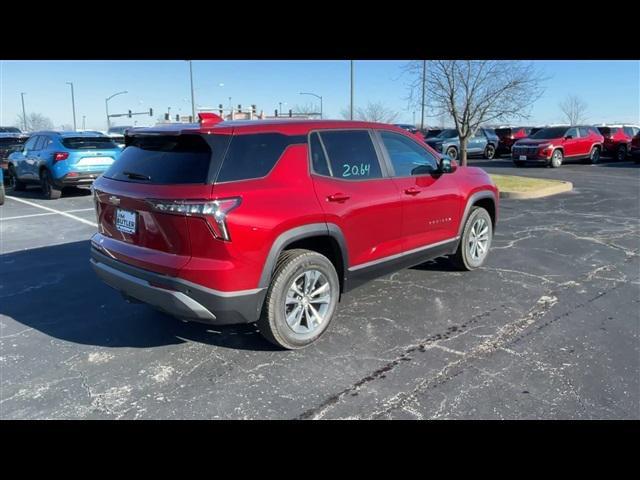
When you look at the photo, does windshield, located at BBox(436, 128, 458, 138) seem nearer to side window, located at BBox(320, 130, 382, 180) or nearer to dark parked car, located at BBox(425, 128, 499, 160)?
dark parked car, located at BBox(425, 128, 499, 160)

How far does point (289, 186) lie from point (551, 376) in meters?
2.32

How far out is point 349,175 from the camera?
4.13 m

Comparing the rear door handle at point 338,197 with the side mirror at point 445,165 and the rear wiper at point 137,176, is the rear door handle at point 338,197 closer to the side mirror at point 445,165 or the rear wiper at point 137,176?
the rear wiper at point 137,176

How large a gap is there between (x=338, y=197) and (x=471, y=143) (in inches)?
873

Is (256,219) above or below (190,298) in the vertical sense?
above

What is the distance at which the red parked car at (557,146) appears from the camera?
19.8 metres

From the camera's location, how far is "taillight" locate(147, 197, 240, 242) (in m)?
3.12

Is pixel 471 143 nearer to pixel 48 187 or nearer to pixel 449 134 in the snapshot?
pixel 449 134

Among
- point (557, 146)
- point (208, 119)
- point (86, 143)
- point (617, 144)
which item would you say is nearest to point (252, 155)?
point (208, 119)

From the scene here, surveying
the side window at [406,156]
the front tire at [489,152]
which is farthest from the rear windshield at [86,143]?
the front tire at [489,152]

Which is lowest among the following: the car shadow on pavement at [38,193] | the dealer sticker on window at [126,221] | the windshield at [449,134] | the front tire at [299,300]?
the front tire at [299,300]

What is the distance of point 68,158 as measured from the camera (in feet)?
36.7
